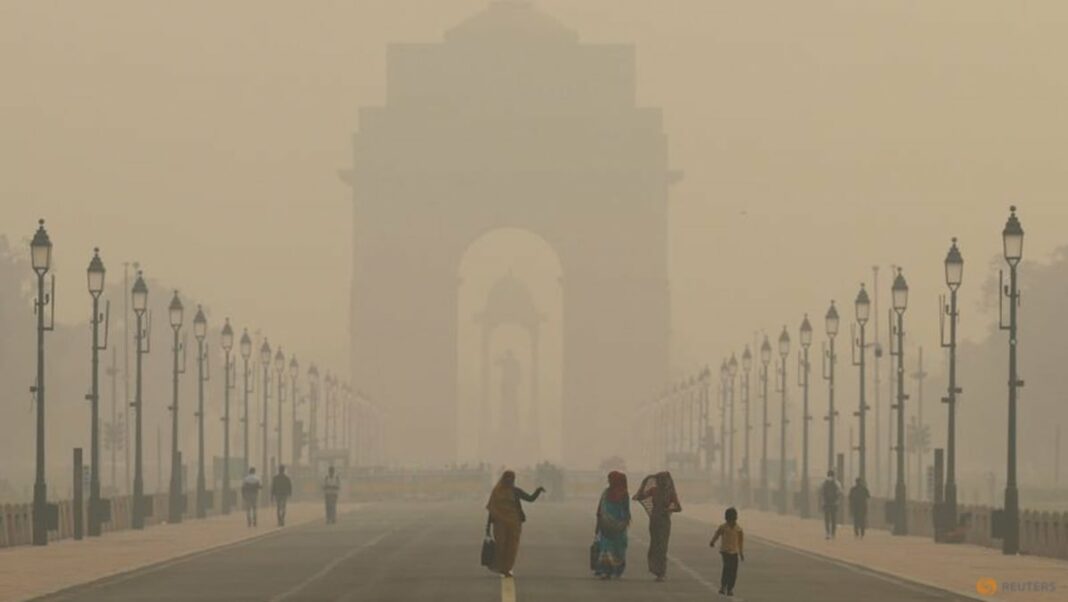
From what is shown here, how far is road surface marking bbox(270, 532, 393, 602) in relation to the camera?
41009mm

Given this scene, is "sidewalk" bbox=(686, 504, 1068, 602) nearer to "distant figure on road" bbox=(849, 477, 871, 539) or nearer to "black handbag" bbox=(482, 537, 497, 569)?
"distant figure on road" bbox=(849, 477, 871, 539)

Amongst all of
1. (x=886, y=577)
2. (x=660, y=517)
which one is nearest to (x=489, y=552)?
(x=660, y=517)

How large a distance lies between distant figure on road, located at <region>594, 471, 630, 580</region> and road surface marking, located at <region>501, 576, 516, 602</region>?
1393mm

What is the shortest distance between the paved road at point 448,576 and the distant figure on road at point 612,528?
310 millimetres

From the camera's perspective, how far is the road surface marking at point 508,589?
128ft

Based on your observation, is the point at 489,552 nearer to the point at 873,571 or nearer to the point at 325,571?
the point at 325,571

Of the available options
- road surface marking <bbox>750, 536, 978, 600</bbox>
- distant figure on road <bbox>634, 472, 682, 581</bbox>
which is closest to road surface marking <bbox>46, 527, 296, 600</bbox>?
distant figure on road <bbox>634, 472, 682, 581</bbox>

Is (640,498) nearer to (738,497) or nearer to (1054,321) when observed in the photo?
(738,497)

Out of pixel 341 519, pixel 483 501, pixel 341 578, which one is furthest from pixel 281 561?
pixel 483 501

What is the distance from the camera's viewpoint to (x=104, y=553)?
56.8 meters

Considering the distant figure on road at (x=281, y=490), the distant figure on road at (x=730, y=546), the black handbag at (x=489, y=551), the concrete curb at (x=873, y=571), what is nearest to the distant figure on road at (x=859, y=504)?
the concrete curb at (x=873, y=571)

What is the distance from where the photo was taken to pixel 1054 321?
492ft

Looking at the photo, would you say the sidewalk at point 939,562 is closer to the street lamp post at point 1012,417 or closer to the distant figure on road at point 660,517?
the street lamp post at point 1012,417

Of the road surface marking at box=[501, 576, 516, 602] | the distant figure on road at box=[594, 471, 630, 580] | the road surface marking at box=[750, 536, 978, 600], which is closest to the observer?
the road surface marking at box=[501, 576, 516, 602]
